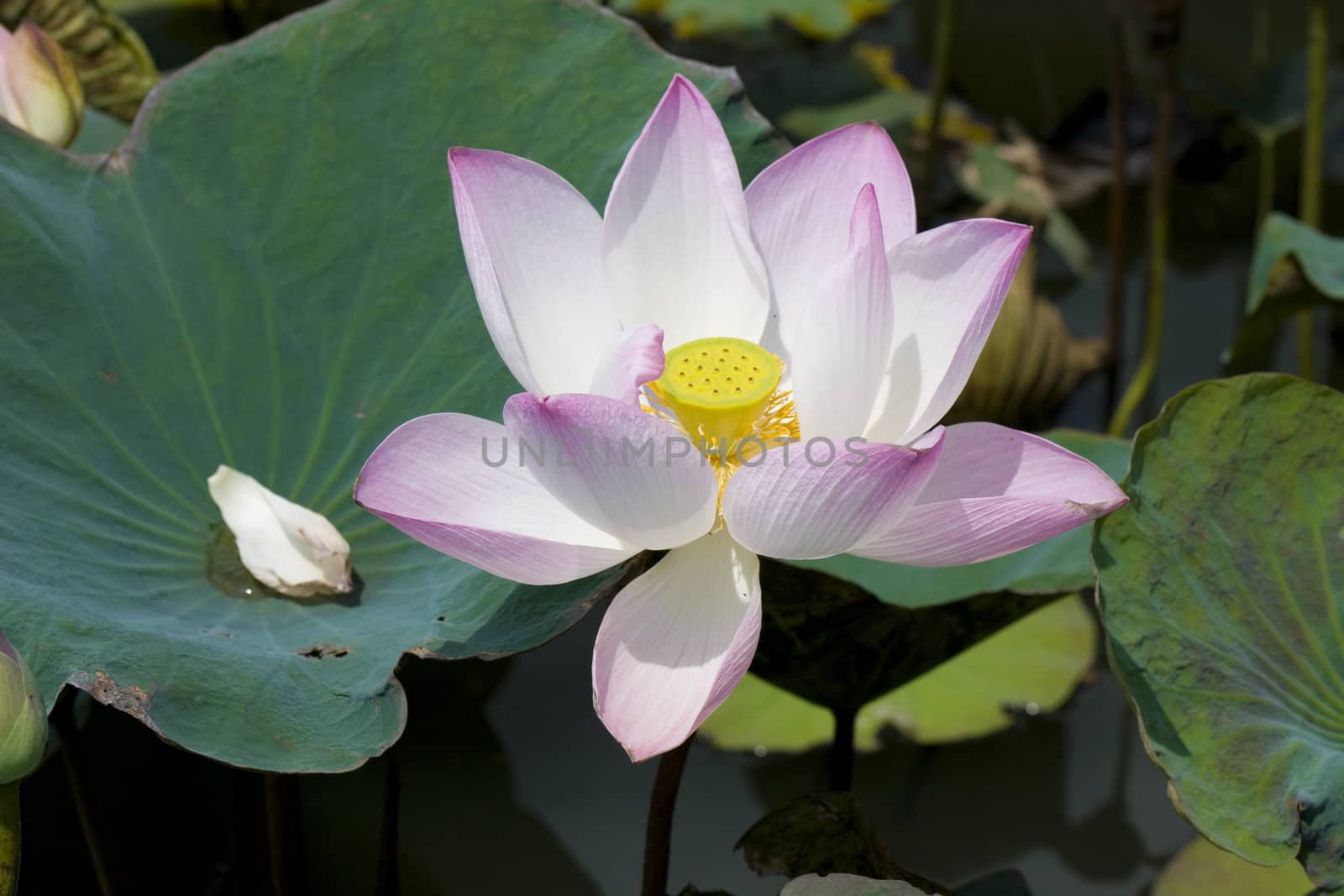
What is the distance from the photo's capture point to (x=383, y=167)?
1.03m

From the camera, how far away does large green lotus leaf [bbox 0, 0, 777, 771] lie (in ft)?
2.88

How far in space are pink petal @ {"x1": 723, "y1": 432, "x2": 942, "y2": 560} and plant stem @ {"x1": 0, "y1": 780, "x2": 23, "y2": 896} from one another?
0.38 meters

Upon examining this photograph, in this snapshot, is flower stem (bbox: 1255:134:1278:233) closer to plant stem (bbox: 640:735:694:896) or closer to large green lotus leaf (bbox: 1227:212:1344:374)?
large green lotus leaf (bbox: 1227:212:1344:374)

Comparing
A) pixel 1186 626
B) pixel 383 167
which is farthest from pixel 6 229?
pixel 1186 626

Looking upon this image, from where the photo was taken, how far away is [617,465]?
2.09 ft

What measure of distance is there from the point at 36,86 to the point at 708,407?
66 cm

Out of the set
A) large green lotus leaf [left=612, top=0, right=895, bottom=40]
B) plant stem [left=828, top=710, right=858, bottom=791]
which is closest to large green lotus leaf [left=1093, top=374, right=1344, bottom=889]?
plant stem [left=828, top=710, right=858, bottom=791]

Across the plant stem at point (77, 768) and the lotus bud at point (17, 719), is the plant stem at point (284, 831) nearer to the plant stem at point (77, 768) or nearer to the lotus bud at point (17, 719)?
the plant stem at point (77, 768)

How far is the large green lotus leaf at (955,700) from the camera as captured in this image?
1.34m

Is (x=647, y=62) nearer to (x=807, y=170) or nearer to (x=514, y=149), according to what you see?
(x=514, y=149)

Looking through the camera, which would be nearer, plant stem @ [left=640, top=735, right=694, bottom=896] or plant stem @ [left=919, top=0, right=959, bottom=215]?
plant stem @ [left=640, top=735, right=694, bottom=896]

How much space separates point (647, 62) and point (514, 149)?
0.12 m

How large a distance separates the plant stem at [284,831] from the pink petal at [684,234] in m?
0.41

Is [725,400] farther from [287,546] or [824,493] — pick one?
[287,546]
